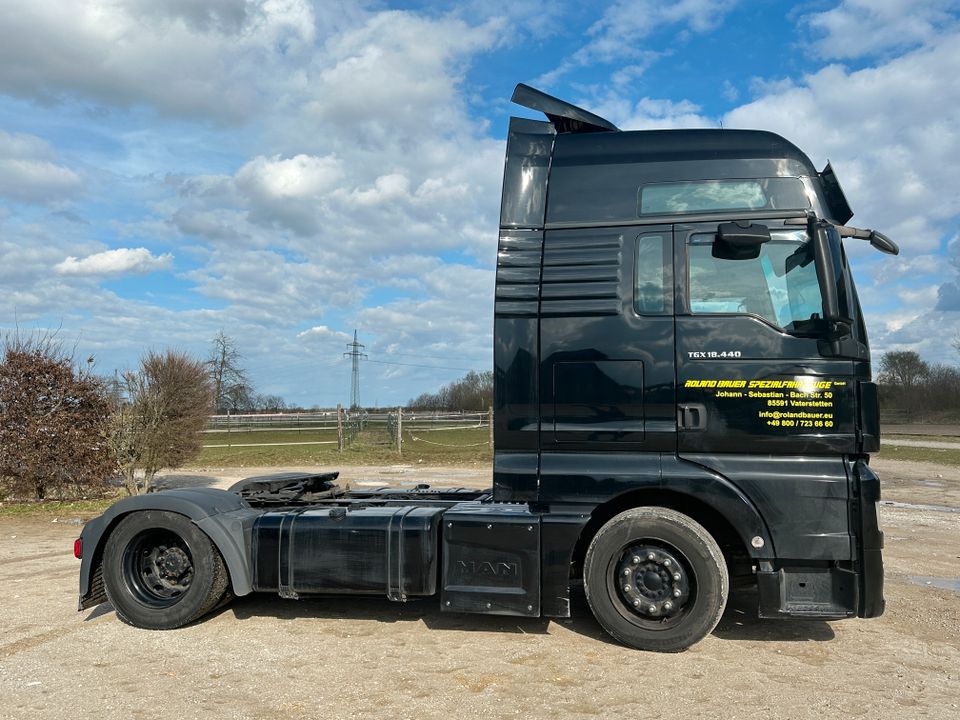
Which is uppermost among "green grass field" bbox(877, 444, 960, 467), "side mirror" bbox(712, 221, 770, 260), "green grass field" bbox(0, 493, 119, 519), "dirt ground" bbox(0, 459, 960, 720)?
"side mirror" bbox(712, 221, 770, 260)

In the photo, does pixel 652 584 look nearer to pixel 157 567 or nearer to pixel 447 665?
pixel 447 665

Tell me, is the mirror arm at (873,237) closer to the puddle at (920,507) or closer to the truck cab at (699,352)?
the truck cab at (699,352)

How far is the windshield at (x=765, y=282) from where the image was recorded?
499cm

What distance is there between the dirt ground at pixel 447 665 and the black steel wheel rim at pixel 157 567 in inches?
11.8

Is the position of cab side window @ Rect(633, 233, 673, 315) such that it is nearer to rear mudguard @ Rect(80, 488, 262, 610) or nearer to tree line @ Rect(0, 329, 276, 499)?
rear mudguard @ Rect(80, 488, 262, 610)

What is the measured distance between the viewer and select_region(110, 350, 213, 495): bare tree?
46.3 feet

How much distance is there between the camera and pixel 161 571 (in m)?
5.96

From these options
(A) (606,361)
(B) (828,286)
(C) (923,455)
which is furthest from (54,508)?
(C) (923,455)

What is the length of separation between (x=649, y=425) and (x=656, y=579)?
106cm

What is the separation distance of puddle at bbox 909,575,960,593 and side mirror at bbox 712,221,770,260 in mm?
4312

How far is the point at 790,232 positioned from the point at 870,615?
2584 millimetres

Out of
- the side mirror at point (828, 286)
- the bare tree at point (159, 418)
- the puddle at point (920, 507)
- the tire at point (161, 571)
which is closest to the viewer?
the side mirror at point (828, 286)

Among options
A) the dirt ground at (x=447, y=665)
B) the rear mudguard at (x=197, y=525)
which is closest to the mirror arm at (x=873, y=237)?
the dirt ground at (x=447, y=665)

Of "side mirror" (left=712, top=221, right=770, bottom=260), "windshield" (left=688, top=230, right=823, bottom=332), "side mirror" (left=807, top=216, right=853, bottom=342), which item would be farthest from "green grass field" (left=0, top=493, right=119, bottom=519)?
"side mirror" (left=807, top=216, right=853, bottom=342)
